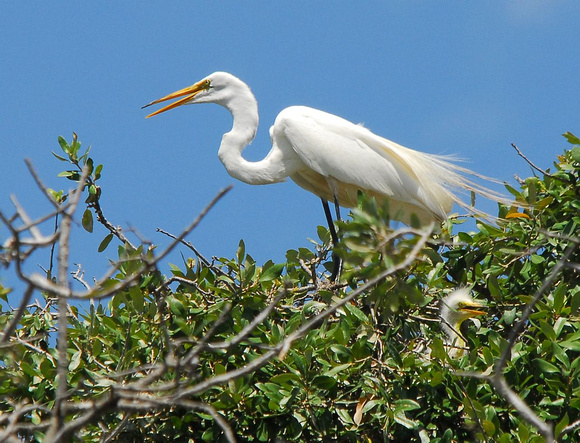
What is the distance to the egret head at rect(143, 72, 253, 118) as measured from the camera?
19.6 ft

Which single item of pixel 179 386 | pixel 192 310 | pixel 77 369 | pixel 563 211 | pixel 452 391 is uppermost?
pixel 563 211

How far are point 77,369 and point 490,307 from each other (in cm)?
184

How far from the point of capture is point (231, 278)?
13.3 feet

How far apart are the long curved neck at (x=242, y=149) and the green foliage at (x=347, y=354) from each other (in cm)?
163

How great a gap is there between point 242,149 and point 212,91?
563mm

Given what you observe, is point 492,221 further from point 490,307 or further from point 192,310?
point 192,310

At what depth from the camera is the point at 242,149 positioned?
5.79 meters

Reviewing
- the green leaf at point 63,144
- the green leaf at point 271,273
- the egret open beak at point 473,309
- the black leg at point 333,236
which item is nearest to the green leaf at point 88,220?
the green leaf at point 63,144

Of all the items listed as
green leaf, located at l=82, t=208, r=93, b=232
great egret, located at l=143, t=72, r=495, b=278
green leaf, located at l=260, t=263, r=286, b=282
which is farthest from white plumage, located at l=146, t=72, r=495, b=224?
green leaf, located at l=260, t=263, r=286, b=282

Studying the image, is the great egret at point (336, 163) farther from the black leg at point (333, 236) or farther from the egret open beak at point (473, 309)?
the egret open beak at point (473, 309)

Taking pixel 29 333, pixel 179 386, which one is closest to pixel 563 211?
pixel 29 333

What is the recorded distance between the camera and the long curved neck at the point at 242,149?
5707 mm

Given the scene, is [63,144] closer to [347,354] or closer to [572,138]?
[347,354]

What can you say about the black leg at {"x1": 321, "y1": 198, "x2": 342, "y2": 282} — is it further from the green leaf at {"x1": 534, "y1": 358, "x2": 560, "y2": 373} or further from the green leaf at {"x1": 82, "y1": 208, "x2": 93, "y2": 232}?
the green leaf at {"x1": 534, "y1": 358, "x2": 560, "y2": 373}
